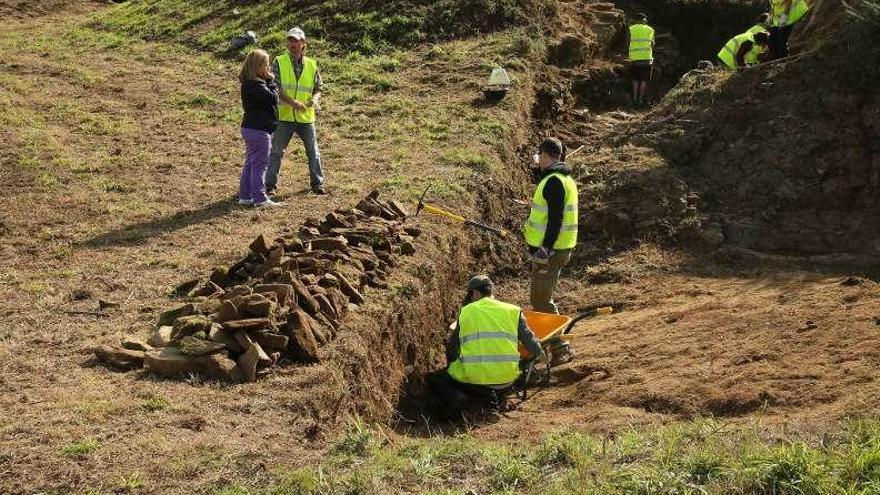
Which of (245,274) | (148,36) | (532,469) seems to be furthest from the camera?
(148,36)

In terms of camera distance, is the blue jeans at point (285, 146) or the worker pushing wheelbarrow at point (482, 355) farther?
the blue jeans at point (285, 146)

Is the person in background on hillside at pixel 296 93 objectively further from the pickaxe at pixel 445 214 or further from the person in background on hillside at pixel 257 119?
the pickaxe at pixel 445 214

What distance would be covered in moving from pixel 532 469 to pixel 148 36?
1704cm

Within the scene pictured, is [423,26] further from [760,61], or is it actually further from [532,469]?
[532,469]

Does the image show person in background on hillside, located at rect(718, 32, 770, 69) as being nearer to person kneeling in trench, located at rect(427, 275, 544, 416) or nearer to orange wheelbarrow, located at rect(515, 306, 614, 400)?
orange wheelbarrow, located at rect(515, 306, 614, 400)

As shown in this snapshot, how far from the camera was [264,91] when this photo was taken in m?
10.5

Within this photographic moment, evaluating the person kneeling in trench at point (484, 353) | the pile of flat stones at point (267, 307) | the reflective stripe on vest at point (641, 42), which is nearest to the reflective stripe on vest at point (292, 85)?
the pile of flat stones at point (267, 307)

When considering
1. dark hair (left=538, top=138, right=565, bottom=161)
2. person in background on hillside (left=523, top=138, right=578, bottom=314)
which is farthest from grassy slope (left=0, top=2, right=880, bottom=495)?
dark hair (left=538, top=138, right=565, bottom=161)

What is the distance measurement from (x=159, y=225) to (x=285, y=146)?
5.93ft

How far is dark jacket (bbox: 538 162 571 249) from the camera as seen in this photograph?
848 cm

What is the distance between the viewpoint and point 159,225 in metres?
10.6

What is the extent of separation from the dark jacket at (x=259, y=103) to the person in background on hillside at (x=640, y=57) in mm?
8411

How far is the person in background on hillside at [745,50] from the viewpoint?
48.1 ft

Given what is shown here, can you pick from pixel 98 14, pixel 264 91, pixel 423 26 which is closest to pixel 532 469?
pixel 264 91
